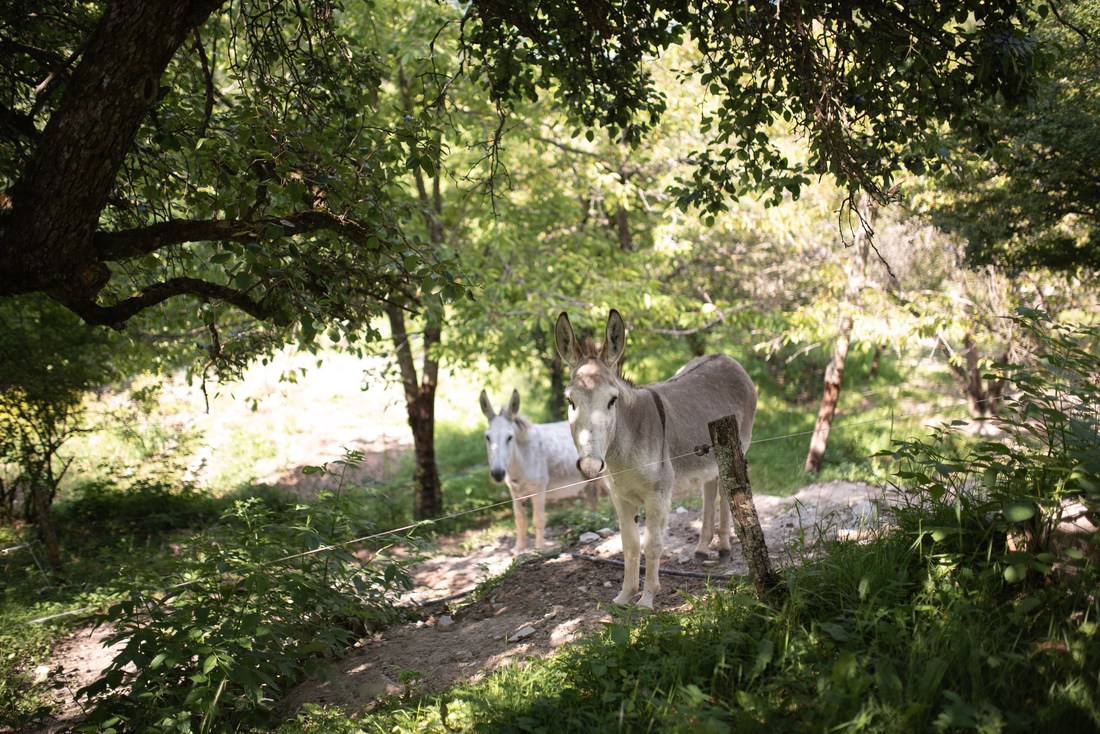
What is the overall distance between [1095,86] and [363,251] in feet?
22.7

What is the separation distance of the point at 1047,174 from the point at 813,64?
3855 millimetres

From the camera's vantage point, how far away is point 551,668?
3.89m

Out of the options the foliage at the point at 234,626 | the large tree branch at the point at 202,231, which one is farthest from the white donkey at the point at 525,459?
the large tree branch at the point at 202,231

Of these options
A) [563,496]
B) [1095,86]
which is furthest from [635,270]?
[1095,86]

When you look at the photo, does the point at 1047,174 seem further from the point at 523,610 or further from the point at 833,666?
the point at 523,610

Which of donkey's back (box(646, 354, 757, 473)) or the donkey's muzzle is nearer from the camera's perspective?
the donkey's muzzle


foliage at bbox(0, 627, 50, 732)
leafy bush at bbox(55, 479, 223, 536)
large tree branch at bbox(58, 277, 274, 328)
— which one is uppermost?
large tree branch at bbox(58, 277, 274, 328)

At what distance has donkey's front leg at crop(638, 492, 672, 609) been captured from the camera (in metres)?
5.18

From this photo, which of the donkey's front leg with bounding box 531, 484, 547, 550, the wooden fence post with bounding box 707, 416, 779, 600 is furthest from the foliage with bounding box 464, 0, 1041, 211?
the donkey's front leg with bounding box 531, 484, 547, 550

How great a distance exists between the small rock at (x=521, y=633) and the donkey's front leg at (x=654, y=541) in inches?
32.3

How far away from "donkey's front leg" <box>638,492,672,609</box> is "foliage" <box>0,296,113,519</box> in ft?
24.3

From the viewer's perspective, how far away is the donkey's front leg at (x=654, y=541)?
5180 millimetres

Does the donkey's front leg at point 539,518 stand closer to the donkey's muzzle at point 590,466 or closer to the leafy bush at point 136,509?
the donkey's muzzle at point 590,466

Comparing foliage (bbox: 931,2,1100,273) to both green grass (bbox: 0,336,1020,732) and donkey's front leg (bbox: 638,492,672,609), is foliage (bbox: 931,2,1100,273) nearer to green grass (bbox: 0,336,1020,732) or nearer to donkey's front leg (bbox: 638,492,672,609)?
green grass (bbox: 0,336,1020,732)
